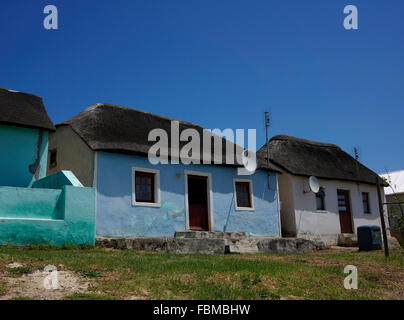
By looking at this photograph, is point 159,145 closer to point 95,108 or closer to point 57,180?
point 95,108

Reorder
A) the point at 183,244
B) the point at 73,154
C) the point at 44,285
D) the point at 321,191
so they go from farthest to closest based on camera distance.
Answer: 1. the point at 321,191
2. the point at 73,154
3. the point at 183,244
4. the point at 44,285

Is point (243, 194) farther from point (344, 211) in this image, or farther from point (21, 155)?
point (21, 155)

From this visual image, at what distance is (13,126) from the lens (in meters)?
12.7

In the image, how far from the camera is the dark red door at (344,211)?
21188 millimetres

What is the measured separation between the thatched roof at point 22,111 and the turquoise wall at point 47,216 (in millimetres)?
Result: 2988

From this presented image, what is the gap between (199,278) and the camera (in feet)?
23.2

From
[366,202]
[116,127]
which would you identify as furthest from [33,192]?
[366,202]

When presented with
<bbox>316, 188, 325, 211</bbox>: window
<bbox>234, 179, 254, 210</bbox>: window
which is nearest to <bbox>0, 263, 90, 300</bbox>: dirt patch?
<bbox>234, 179, 254, 210</bbox>: window

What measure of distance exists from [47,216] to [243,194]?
879 centimetres

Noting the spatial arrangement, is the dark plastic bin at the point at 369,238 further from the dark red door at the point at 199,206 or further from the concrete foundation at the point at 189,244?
the dark red door at the point at 199,206

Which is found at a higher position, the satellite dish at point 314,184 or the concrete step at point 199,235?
the satellite dish at point 314,184

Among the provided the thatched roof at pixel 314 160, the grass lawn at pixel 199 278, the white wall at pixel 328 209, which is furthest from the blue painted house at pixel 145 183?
the grass lawn at pixel 199 278
